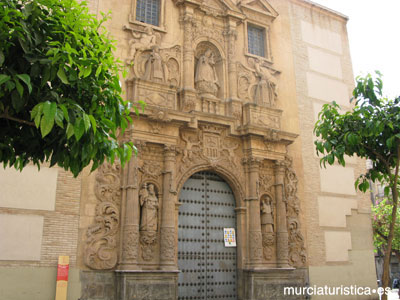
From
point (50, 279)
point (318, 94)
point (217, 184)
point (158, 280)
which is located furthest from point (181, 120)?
point (318, 94)

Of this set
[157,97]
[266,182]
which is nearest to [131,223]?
[157,97]

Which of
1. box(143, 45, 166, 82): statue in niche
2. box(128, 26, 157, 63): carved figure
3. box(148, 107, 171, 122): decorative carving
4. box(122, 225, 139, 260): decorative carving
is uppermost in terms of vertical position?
box(128, 26, 157, 63): carved figure

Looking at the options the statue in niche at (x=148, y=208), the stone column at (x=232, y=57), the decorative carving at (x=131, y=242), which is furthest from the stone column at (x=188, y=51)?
the decorative carving at (x=131, y=242)

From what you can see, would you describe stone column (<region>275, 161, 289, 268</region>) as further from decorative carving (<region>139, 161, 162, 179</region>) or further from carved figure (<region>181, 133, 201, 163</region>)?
decorative carving (<region>139, 161, 162, 179</region>)

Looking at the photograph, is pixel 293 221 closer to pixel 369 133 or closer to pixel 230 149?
pixel 230 149

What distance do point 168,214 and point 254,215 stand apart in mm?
2353

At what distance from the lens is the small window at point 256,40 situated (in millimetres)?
12648

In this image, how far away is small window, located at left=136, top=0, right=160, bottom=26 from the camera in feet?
35.8

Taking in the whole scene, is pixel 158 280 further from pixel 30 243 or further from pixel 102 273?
pixel 30 243

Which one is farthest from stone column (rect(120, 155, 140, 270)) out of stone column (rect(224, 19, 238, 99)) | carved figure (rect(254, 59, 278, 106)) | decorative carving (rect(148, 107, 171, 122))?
carved figure (rect(254, 59, 278, 106))

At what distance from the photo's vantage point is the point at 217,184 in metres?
10.8

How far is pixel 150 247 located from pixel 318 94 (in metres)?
7.31

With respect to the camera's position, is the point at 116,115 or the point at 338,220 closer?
the point at 116,115

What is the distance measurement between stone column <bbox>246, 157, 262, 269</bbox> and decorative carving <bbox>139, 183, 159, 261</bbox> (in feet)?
8.18
